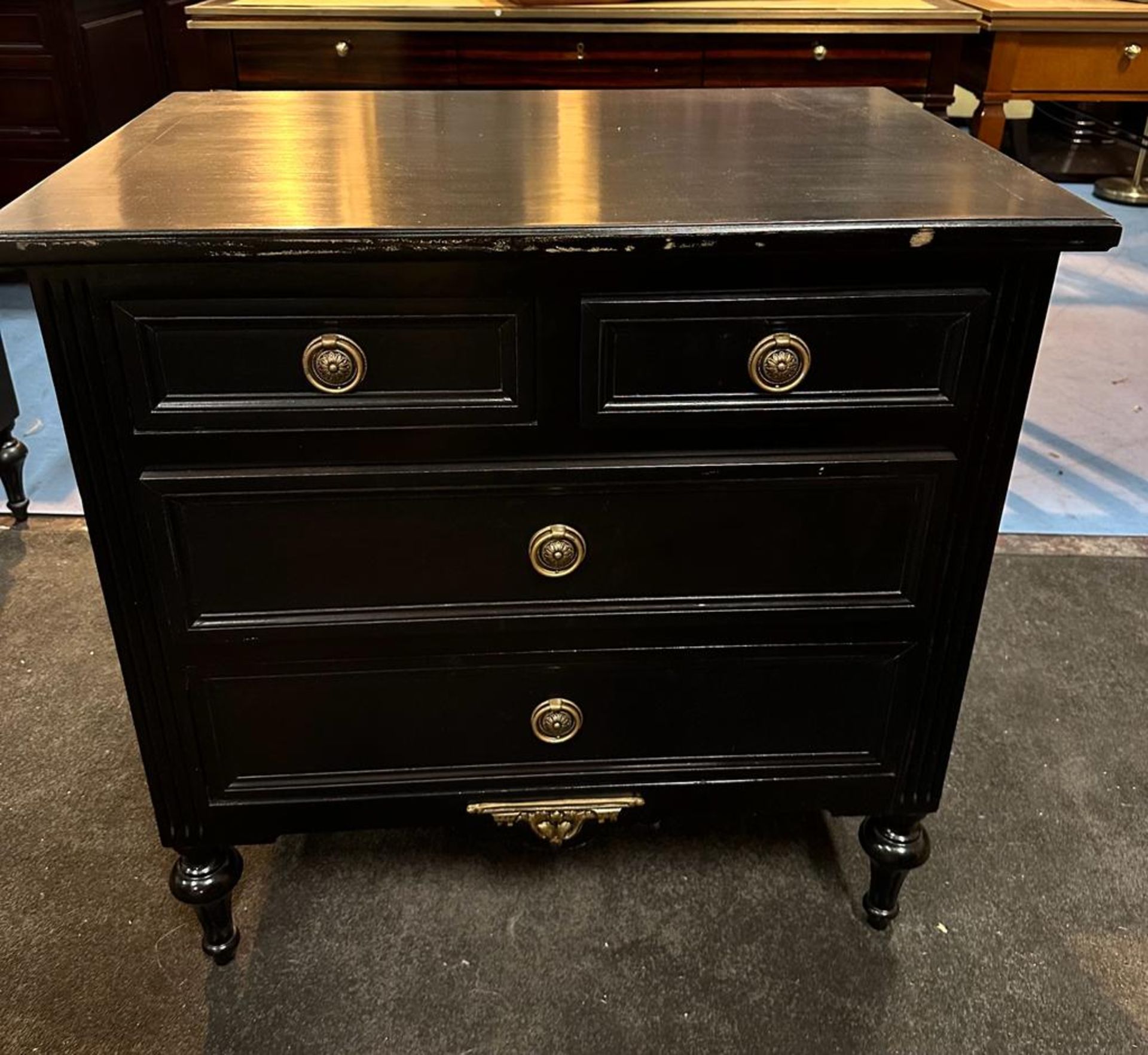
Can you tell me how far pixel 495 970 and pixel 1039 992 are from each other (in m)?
0.55

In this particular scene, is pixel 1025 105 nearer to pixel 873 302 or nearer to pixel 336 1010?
pixel 873 302

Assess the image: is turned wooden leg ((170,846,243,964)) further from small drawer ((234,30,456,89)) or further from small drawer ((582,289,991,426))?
small drawer ((234,30,456,89))

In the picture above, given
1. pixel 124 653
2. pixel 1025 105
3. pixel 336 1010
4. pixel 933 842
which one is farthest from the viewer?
pixel 1025 105

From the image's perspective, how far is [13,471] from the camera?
183 cm

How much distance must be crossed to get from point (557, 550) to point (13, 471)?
4.28 feet

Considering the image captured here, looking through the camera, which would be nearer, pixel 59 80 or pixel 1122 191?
pixel 59 80

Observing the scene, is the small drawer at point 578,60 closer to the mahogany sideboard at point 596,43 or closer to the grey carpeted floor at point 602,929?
the mahogany sideboard at point 596,43

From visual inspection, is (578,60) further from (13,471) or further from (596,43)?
(13,471)

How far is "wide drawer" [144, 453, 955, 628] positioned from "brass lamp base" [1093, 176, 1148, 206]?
3079 millimetres

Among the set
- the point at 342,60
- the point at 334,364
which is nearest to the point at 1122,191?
the point at 342,60

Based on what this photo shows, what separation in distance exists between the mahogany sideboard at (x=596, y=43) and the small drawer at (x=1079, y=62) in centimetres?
14

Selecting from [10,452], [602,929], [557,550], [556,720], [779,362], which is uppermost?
[779,362]

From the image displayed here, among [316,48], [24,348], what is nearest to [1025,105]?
[316,48]

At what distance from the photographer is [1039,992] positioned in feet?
3.63
